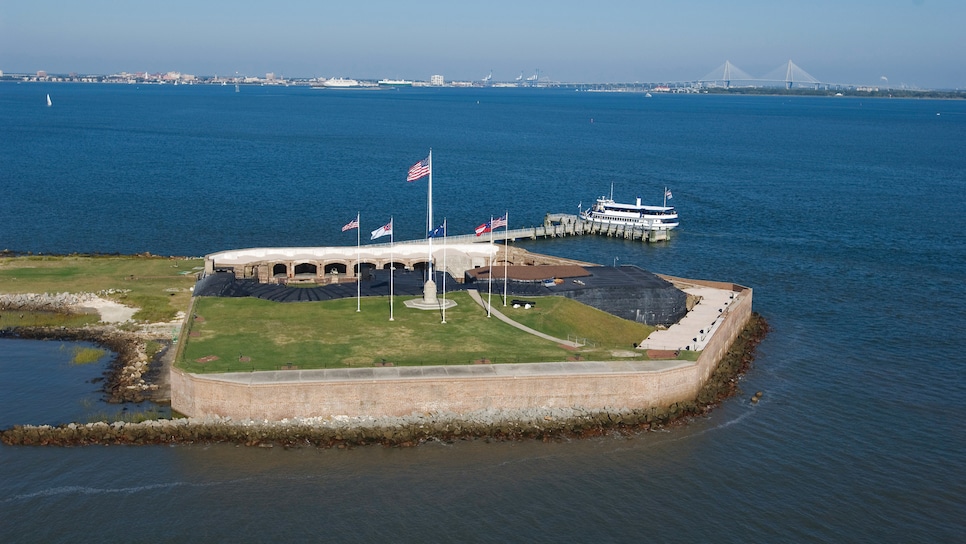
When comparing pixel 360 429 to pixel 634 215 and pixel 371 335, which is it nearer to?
pixel 371 335

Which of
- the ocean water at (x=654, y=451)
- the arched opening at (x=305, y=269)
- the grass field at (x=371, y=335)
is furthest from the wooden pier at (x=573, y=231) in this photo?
the grass field at (x=371, y=335)

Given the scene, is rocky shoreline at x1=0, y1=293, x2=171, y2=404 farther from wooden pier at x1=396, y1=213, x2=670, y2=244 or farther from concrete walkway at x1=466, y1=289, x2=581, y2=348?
wooden pier at x1=396, y1=213, x2=670, y2=244

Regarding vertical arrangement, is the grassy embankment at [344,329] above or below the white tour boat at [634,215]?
below

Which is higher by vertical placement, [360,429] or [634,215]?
[634,215]

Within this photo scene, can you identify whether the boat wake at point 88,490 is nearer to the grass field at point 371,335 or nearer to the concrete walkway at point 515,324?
the grass field at point 371,335

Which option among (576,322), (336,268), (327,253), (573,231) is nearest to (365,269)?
(336,268)

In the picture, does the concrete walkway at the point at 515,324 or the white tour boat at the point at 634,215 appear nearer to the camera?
the concrete walkway at the point at 515,324
